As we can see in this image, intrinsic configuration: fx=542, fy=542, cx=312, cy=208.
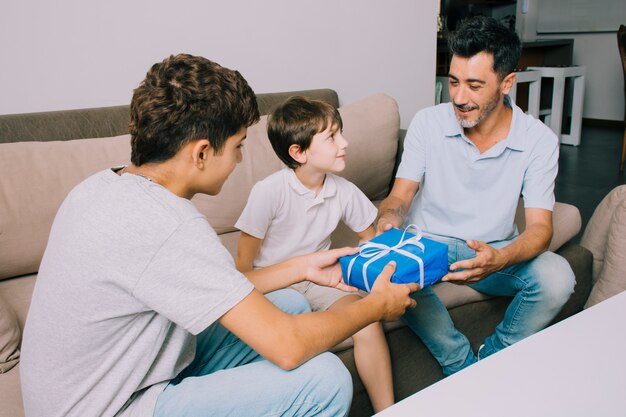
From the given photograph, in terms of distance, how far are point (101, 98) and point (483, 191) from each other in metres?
1.38

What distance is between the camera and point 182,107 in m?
0.92

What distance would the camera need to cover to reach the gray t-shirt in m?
0.83

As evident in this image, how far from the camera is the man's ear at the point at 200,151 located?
944 millimetres

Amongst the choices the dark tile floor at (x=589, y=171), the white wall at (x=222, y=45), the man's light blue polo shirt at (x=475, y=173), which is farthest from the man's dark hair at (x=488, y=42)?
the dark tile floor at (x=589, y=171)

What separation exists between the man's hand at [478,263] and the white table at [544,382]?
0.30m

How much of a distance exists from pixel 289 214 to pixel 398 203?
405 millimetres

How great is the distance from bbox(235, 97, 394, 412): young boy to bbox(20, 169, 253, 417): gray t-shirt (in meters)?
0.60

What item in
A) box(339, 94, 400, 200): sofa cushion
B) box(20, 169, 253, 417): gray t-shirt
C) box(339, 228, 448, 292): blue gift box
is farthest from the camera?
box(339, 94, 400, 200): sofa cushion

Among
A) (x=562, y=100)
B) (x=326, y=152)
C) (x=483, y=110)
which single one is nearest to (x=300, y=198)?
(x=326, y=152)

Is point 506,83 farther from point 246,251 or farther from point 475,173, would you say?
point 246,251

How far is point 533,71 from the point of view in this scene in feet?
15.5

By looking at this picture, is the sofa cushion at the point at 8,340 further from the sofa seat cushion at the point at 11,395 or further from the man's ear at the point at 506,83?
the man's ear at the point at 506,83

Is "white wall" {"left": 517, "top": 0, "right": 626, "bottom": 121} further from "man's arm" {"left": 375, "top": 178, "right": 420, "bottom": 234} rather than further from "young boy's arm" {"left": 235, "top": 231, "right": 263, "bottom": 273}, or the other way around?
"young boy's arm" {"left": 235, "top": 231, "right": 263, "bottom": 273}

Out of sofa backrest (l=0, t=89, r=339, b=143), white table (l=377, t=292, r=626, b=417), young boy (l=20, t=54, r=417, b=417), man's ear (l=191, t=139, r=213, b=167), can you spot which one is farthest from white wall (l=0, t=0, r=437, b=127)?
white table (l=377, t=292, r=626, b=417)
